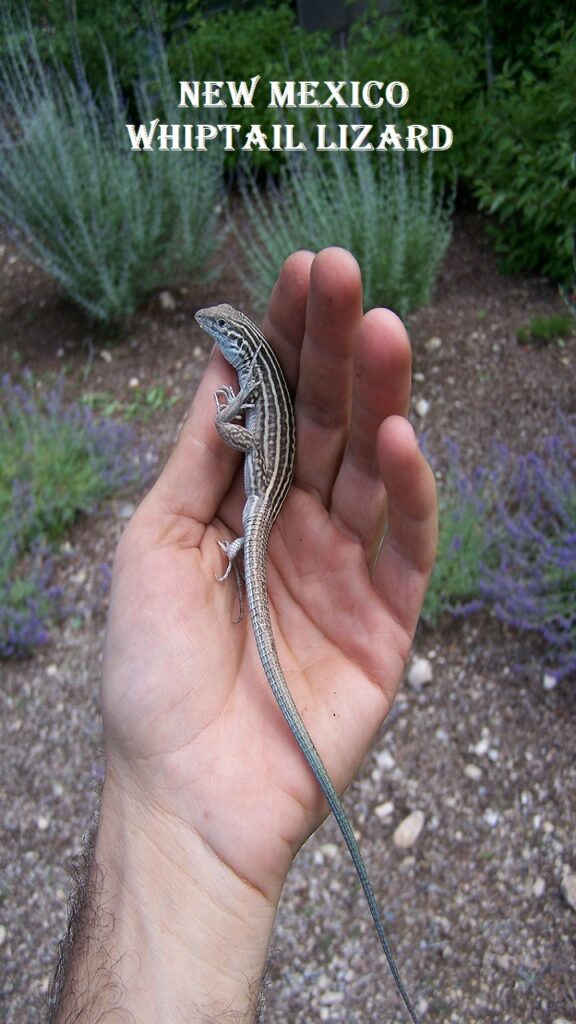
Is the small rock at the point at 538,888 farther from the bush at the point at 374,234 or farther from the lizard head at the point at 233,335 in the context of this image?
the bush at the point at 374,234

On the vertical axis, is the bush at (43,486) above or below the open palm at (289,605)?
below

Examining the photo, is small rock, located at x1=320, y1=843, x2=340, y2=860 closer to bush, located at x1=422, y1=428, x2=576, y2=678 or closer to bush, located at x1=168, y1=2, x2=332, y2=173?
bush, located at x1=422, y1=428, x2=576, y2=678

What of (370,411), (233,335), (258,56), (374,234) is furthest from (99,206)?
(370,411)

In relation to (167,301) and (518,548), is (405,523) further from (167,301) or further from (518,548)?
(167,301)

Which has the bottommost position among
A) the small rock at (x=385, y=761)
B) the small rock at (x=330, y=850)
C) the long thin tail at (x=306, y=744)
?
the small rock at (x=330, y=850)

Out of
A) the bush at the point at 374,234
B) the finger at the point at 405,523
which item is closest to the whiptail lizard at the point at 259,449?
the finger at the point at 405,523

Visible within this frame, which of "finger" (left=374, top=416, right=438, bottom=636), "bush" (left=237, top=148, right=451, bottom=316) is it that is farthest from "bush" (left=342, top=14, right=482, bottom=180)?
"finger" (left=374, top=416, right=438, bottom=636)
